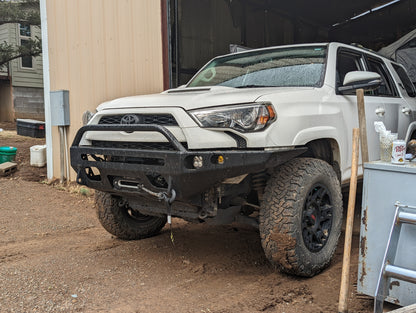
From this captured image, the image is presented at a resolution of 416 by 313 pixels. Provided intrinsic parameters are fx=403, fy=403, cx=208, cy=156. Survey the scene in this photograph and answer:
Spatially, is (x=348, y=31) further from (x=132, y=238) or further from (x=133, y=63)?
(x=132, y=238)

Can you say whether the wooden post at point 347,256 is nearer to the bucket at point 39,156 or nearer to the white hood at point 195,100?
the white hood at point 195,100

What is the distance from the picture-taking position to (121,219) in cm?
414

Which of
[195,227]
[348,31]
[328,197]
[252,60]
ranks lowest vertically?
[195,227]

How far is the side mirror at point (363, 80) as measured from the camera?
11.3 feet

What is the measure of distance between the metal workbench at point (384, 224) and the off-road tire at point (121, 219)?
7.75 feet

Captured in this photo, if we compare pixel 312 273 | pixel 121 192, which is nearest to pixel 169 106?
pixel 121 192

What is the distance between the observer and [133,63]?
Result: 253 inches

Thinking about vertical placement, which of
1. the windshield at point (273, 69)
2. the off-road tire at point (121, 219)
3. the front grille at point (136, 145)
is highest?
the windshield at point (273, 69)

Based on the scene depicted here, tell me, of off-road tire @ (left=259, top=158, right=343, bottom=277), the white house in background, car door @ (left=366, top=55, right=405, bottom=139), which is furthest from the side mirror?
the white house in background

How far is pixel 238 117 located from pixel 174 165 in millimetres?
594

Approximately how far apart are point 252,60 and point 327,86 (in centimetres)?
102

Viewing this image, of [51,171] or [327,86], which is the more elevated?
[327,86]

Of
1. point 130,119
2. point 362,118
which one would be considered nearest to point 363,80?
point 362,118

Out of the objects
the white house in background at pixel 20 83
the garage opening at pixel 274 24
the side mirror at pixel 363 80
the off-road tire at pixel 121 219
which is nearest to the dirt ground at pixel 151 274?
the off-road tire at pixel 121 219
